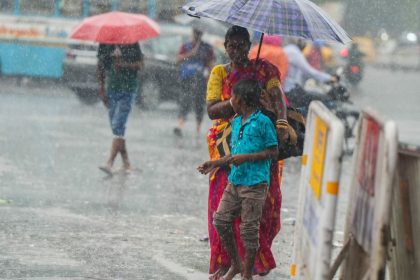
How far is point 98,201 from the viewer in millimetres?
10031

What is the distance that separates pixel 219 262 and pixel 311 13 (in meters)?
1.72

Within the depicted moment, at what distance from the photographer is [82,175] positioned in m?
11.7

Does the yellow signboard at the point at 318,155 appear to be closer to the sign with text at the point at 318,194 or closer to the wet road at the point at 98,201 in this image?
the sign with text at the point at 318,194

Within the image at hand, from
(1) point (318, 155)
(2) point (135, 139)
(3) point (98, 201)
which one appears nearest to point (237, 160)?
(1) point (318, 155)

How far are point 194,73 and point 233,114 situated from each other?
10223mm

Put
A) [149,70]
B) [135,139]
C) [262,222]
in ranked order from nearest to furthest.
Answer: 1. [262,222]
2. [135,139]
3. [149,70]

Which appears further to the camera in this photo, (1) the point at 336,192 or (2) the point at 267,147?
(2) the point at 267,147

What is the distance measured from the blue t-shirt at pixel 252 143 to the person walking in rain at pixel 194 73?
9838 millimetres

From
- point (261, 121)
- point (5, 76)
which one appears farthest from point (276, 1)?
point (5, 76)

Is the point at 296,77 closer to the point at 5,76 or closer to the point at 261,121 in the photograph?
the point at 261,121

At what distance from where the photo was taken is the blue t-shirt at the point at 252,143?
6320mm

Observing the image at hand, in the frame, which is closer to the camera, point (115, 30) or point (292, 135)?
Answer: point (292, 135)

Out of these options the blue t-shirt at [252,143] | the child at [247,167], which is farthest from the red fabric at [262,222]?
the blue t-shirt at [252,143]

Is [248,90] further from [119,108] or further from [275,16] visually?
[119,108]
